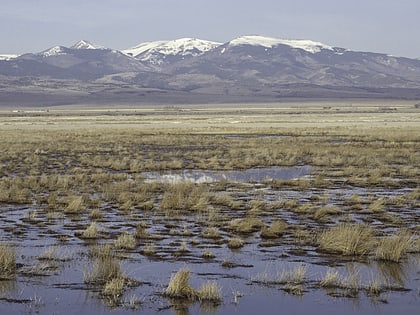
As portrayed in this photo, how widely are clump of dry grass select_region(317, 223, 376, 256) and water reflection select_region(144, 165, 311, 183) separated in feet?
43.8

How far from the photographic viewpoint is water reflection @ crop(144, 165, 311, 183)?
30.0 m

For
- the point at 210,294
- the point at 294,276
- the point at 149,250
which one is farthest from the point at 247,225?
the point at 210,294

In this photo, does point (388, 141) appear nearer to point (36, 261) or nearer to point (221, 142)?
point (221, 142)

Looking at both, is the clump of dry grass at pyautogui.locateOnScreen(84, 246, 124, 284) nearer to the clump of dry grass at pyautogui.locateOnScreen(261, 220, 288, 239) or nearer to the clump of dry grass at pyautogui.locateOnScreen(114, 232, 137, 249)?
the clump of dry grass at pyautogui.locateOnScreen(114, 232, 137, 249)

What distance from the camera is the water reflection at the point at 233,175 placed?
1180 inches

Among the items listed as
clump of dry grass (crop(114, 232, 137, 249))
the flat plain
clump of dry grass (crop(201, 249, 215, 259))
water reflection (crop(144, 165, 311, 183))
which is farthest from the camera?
water reflection (crop(144, 165, 311, 183))

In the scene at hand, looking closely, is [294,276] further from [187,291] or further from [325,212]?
[325,212]

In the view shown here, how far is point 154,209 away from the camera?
70.9ft

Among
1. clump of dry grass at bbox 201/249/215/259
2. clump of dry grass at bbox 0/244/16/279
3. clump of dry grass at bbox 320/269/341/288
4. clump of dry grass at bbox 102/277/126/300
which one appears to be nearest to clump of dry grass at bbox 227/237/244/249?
clump of dry grass at bbox 201/249/215/259

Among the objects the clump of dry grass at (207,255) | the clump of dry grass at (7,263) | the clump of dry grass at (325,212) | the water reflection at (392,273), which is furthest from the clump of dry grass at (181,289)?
the clump of dry grass at (325,212)

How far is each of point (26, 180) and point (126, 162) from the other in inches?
359

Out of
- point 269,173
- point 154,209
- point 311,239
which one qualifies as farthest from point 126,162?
point 311,239

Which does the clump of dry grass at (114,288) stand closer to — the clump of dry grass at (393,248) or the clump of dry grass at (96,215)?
the clump of dry grass at (393,248)

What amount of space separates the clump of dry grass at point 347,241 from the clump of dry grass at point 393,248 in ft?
1.12
